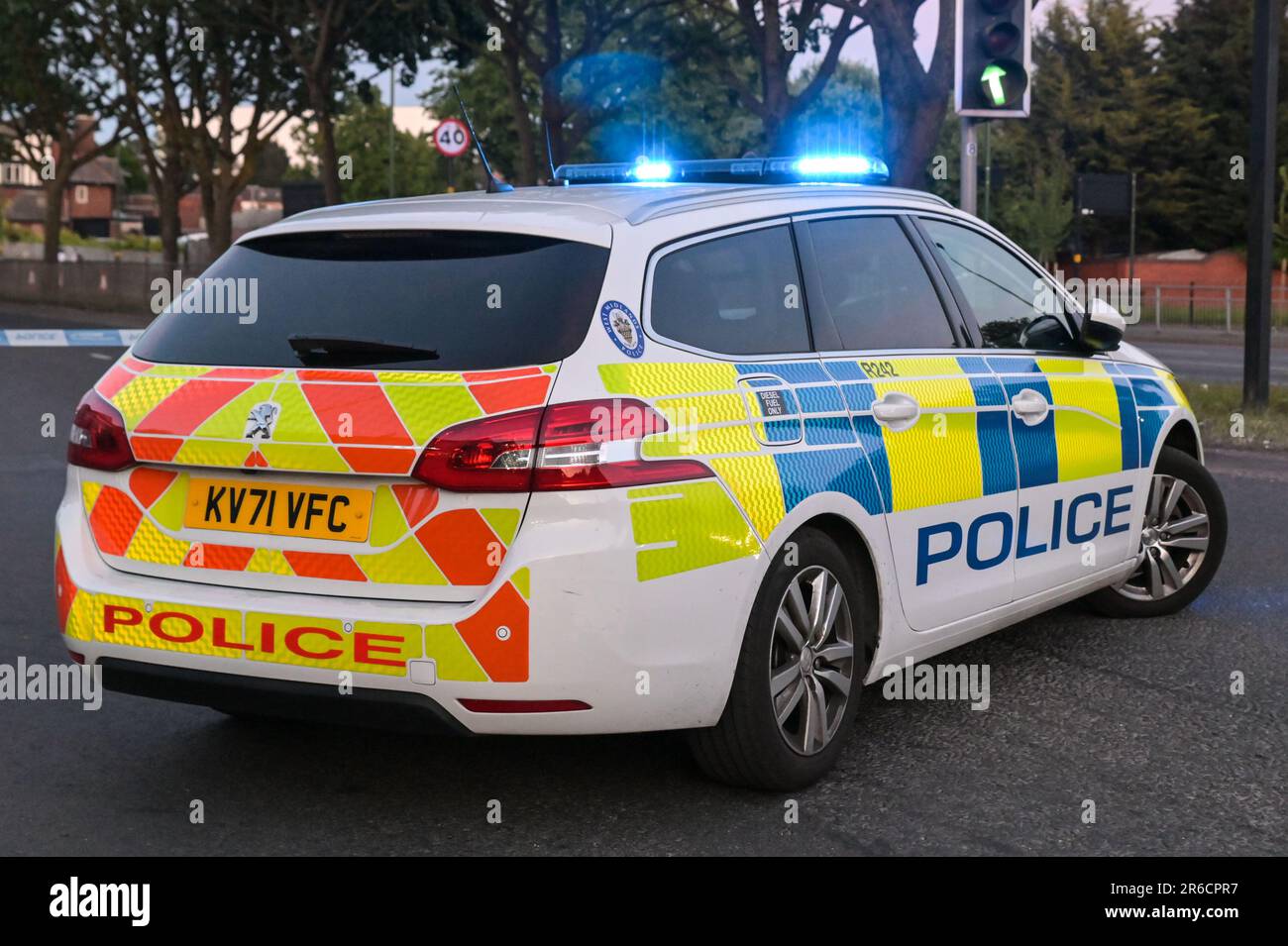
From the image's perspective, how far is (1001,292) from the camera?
237 inches

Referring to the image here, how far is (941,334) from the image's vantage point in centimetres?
552

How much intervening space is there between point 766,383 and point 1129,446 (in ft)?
7.73

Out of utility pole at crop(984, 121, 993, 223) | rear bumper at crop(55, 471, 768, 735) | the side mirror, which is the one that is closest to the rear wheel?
rear bumper at crop(55, 471, 768, 735)

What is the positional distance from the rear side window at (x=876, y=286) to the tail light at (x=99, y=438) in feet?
6.31

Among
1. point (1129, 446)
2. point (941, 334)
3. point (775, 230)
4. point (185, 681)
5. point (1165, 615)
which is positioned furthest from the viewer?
point (1165, 615)

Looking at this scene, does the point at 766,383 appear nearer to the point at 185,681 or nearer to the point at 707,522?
the point at 707,522

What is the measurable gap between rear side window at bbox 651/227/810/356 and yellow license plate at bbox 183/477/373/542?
0.88 m

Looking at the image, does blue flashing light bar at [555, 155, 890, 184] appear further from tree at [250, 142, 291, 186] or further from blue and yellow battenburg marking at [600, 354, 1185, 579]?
tree at [250, 142, 291, 186]

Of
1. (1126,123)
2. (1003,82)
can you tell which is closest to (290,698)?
(1003,82)

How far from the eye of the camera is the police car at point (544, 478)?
4070mm

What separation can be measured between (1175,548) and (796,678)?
2902 millimetres

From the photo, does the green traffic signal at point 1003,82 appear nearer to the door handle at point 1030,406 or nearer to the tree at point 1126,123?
the door handle at point 1030,406

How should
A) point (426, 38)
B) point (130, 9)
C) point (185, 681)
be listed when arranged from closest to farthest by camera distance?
1. point (185, 681)
2. point (426, 38)
3. point (130, 9)

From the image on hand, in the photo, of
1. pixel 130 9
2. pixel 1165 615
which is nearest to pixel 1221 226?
pixel 130 9
